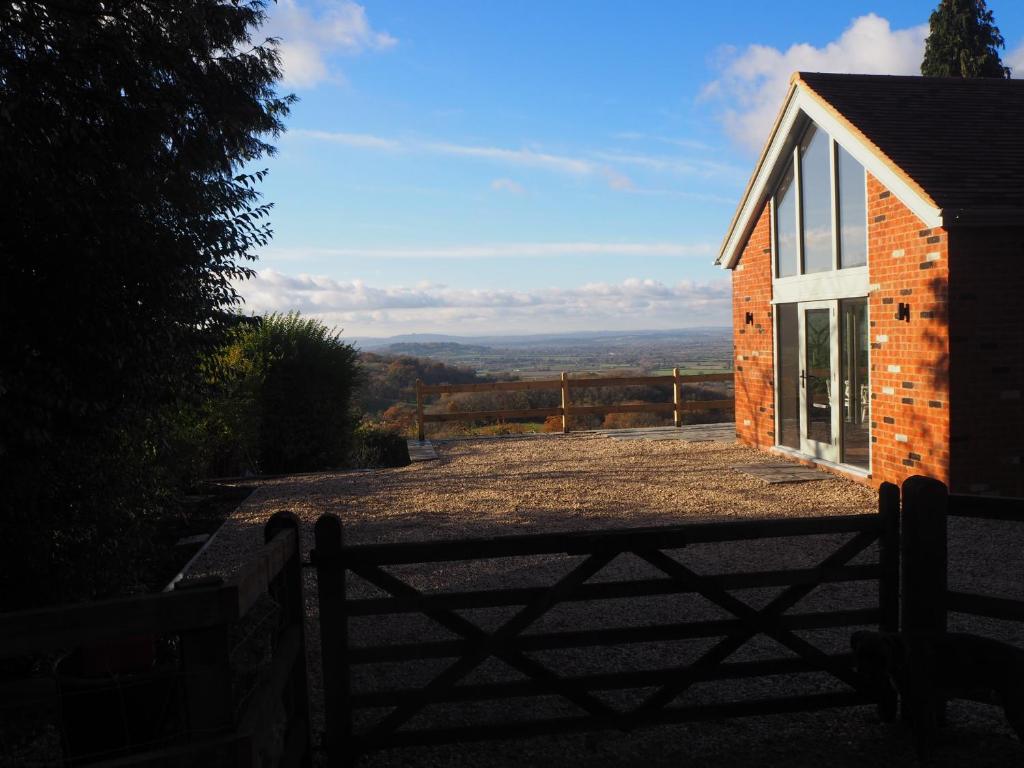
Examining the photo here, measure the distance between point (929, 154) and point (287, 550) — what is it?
9904 millimetres

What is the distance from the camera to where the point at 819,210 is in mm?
12406

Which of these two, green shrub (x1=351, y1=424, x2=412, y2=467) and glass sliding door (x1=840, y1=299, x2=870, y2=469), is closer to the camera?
glass sliding door (x1=840, y1=299, x2=870, y2=469)

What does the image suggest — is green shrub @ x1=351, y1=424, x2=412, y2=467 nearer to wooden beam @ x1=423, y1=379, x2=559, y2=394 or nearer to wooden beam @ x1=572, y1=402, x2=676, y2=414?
wooden beam @ x1=423, y1=379, x2=559, y2=394

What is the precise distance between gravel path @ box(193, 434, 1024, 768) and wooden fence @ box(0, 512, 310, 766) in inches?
38.2

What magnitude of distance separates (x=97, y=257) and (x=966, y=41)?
27141mm

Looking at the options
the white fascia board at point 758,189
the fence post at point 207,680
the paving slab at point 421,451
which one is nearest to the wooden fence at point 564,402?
the paving slab at point 421,451

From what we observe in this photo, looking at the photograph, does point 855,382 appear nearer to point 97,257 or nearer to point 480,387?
point 480,387

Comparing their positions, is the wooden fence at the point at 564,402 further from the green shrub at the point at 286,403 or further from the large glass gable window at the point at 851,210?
the large glass gable window at the point at 851,210

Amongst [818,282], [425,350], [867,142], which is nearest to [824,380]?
[818,282]

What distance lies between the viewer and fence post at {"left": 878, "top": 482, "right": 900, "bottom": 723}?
4.13 m

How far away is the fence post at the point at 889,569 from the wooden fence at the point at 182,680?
107 inches

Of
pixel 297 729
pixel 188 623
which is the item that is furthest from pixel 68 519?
pixel 188 623

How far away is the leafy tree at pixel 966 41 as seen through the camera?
24.8 metres

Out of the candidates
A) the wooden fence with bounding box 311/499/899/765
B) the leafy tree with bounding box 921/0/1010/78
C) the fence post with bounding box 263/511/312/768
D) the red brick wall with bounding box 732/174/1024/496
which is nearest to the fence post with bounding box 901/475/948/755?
the wooden fence with bounding box 311/499/899/765
